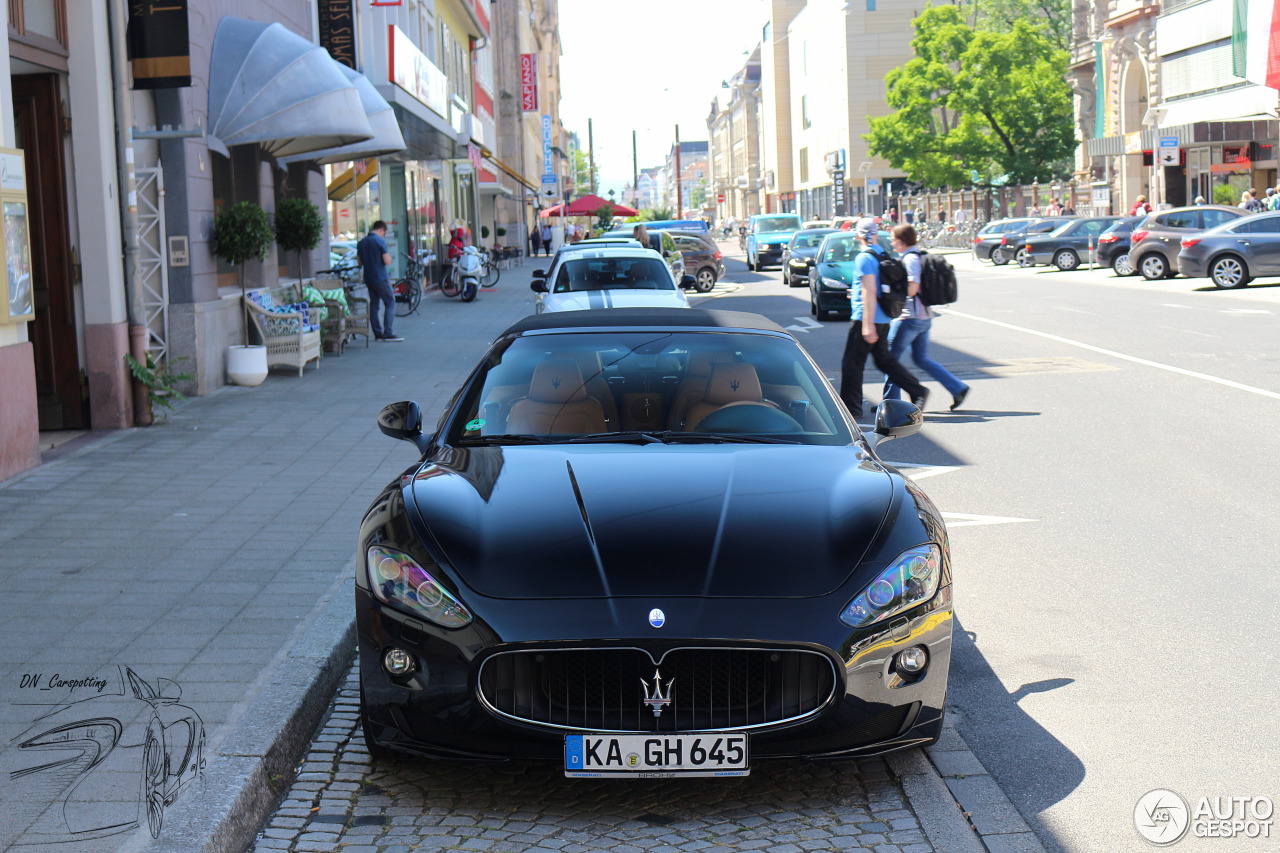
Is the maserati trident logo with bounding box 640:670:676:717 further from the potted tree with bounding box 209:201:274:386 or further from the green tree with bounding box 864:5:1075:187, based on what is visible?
the green tree with bounding box 864:5:1075:187

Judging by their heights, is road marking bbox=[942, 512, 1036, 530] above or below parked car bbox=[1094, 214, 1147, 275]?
below

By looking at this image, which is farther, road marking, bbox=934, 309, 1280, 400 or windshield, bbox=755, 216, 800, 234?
windshield, bbox=755, 216, 800, 234

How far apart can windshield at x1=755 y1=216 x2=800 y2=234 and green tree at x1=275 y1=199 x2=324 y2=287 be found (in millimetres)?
30916

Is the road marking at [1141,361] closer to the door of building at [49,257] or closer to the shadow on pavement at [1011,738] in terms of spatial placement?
the shadow on pavement at [1011,738]

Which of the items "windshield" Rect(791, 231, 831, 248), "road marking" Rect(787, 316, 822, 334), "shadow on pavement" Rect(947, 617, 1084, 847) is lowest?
"shadow on pavement" Rect(947, 617, 1084, 847)

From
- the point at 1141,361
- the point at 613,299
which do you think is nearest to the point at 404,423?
the point at 613,299

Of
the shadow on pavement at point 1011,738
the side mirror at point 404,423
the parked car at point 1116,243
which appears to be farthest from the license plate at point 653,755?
the parked car at point 1116,243

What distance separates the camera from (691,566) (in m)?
3.89

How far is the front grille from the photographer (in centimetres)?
373

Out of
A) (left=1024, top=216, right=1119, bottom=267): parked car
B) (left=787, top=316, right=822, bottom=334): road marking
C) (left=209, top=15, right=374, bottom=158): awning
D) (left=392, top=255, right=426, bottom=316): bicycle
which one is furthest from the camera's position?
(left=1024, top=216, right=1119, bottom=267): parked car

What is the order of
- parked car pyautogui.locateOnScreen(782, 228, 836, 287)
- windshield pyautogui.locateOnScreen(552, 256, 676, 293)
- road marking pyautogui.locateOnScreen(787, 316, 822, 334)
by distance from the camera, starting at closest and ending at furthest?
windshield pyautogui.locateOnScreen(552, 256, 676, 293), road marking pyautogui.locateOnScreen(787, 316, 822, 334), parked car pyautogui.locateOnScreen(782, 228, 836, 287)

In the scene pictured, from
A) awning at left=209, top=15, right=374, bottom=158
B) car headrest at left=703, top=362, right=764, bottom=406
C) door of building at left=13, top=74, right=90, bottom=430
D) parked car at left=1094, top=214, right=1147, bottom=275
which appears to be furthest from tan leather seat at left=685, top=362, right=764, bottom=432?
parked car at left=1094, top=214, right=1147, bottom=275

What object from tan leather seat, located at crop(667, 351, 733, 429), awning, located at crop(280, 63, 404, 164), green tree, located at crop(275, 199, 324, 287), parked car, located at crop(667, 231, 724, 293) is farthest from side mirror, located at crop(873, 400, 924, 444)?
parked car, located at crop(667, 231, 724, 293)

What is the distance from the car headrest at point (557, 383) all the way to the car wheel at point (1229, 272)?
25.2 metres
